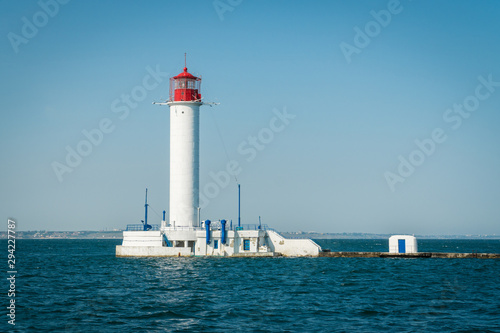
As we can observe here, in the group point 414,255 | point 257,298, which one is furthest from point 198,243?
point 257,298

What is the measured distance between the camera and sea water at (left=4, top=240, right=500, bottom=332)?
2598cm

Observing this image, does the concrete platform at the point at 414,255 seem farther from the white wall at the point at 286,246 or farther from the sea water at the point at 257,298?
the sea water at the point at 257,298

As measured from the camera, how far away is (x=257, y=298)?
33656mm

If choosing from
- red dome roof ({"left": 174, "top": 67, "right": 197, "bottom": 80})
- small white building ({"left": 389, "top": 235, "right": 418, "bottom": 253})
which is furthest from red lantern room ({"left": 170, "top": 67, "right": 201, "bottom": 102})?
small white building ({"left": 389, "top": 235, "right": 418, "bottom": 253})

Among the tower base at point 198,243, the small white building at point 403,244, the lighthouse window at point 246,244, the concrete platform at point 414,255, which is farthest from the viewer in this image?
the small white building at point 403,244

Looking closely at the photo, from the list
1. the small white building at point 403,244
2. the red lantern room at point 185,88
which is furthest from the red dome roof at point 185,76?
the small white building at point 403,244

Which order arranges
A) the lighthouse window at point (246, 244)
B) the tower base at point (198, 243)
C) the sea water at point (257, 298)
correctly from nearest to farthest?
the sea water at point (257, 298)
the tower base at point (198, 243)
the lighthouse window at point (246, 244)

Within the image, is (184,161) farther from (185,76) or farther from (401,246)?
(401,246)

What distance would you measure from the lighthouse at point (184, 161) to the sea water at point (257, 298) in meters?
5.85

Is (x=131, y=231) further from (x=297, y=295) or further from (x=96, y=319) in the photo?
(x=96, y=319)

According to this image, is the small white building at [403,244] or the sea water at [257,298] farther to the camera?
the small white building at [403,244]

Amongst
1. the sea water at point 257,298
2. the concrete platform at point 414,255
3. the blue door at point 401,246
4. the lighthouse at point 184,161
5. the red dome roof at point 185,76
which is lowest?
the sea water at point 257,298

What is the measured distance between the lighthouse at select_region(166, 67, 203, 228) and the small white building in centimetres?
2112

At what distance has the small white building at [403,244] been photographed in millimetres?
62656
